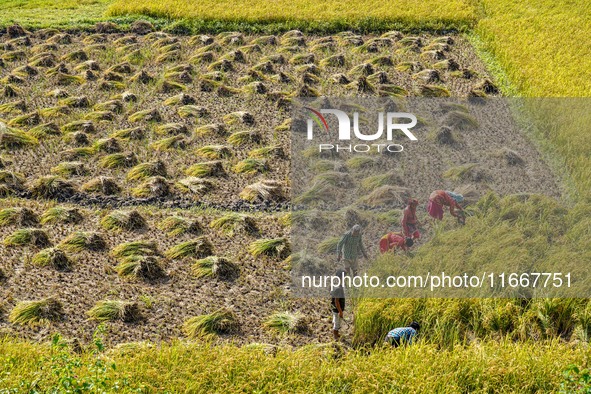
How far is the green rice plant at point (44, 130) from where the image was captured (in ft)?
44.9

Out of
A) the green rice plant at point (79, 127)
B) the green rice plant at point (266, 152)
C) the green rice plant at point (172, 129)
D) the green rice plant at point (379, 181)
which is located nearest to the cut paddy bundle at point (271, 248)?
the green rice plant at point (379, 181)

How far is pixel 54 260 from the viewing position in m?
9.84

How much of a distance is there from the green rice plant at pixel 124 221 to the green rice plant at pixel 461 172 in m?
4.49

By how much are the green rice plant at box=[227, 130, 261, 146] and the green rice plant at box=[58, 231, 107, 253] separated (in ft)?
12.2

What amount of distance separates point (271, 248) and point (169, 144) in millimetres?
3871

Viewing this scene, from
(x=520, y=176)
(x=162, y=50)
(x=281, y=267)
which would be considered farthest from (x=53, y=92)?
(x=520, y=176)

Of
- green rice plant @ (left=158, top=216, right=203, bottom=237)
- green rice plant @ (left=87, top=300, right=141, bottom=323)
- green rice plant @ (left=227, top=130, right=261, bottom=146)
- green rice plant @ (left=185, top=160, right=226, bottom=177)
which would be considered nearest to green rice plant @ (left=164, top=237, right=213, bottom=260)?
green rice plant @ (left=158, top=216, right=203, bottom=237)

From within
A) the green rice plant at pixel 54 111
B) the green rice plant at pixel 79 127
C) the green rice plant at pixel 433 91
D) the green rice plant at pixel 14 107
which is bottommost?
the green rice plant at pixel 79 127

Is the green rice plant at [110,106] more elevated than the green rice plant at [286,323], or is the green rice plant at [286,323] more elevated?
the green rice plant at [110,106]

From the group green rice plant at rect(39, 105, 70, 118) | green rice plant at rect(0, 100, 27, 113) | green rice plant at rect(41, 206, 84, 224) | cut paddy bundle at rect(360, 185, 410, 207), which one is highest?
green rice plant at rect(0, 100, 27, 113)

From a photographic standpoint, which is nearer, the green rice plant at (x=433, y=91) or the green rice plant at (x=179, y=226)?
the green rice plant at (x=179, y=226)

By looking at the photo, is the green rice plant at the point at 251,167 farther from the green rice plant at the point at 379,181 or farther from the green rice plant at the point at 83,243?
the green rice plant at the point at 83,243

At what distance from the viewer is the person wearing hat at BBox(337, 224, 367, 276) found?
901cm

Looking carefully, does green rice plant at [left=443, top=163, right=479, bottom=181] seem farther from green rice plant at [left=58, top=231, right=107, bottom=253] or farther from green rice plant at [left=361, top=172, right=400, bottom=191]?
green rice plant at [left=58, top=231, right=107, bottom=253]
